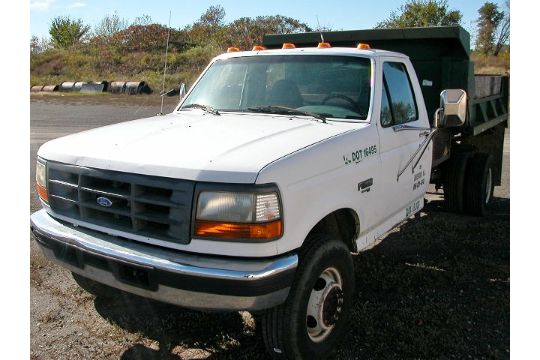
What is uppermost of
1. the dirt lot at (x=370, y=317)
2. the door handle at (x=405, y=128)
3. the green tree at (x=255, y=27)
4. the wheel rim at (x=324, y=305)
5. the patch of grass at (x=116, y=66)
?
the green tree at (x=255, y=27)

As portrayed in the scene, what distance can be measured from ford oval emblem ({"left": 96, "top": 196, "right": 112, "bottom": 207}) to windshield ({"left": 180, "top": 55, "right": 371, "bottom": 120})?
150 cm

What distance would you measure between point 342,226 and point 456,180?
334cm

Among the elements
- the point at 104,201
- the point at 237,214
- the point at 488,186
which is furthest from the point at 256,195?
the point at 488,186

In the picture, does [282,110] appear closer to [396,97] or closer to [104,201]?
[396,97]

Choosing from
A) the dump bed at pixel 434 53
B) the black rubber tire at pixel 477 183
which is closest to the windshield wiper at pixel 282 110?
the dump bed at pixel 434 53

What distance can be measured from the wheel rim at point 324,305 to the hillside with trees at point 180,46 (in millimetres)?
23880

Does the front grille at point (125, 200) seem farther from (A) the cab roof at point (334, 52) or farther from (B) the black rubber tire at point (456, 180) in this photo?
(B) the black rubber tire at point (456, 180)

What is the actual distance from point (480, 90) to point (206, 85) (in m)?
4.25

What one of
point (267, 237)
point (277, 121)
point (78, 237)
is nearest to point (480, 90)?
point (277, 121)

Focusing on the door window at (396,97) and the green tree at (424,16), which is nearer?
the door window at (396,97)

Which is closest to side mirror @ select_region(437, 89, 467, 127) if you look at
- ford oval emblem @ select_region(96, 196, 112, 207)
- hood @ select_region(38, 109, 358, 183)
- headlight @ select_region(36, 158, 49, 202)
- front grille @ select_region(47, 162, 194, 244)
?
hood @ select_region(38, 109, 358, 183)

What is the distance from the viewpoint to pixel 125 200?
2.88 meters

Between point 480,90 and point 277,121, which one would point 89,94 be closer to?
point 480,90

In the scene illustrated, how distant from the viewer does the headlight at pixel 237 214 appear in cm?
260
